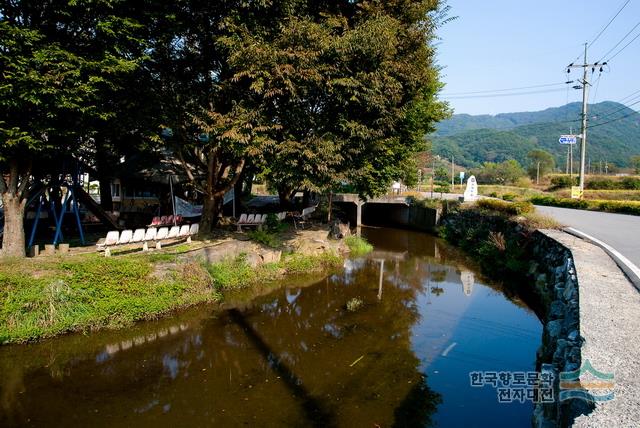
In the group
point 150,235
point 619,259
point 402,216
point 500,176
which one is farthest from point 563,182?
point 150,235

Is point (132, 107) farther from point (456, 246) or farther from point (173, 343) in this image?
point (456, 246)

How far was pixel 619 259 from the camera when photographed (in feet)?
33.8

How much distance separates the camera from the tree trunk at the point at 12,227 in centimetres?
1116

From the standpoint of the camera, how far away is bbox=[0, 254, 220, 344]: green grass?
8.90m

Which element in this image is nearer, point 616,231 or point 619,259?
point 619,259

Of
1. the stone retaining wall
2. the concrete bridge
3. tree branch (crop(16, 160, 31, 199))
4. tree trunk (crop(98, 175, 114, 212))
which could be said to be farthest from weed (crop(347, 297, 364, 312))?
the concrete bridge

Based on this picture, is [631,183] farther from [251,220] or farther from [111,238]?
[111,238]

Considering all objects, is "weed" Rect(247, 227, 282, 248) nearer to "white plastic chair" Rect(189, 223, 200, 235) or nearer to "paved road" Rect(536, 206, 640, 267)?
"white plastic chair" Rect(189, 223, 200, 235)

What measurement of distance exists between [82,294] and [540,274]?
43.9ft

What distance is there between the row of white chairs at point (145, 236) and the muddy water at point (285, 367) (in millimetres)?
3228

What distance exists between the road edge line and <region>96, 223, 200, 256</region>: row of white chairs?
1268 centimetres

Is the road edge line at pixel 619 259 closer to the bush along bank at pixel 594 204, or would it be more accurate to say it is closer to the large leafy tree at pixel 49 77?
Result: the bush along bank at pixel 594 204

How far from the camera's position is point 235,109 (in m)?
12.8

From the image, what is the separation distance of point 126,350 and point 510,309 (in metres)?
10.5
